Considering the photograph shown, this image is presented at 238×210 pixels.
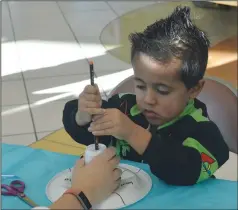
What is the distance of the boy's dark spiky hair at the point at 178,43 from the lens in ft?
2.12

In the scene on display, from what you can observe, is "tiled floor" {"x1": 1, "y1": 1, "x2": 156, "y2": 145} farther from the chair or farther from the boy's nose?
the boy's nose

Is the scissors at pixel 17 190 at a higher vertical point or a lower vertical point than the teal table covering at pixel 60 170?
higher

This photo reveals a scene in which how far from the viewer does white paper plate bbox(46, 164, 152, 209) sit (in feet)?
2.03

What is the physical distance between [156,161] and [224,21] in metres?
2.51

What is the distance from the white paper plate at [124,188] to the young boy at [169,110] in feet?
0.09

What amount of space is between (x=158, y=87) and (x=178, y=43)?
6 centimetres

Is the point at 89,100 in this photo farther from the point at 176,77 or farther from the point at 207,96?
the point at 207,96

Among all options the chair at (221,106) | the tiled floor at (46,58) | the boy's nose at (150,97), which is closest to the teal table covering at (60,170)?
the boy's nose at (150,97)

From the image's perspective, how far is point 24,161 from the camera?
29.8 inches

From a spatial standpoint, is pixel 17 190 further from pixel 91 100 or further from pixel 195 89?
pixel 195 89

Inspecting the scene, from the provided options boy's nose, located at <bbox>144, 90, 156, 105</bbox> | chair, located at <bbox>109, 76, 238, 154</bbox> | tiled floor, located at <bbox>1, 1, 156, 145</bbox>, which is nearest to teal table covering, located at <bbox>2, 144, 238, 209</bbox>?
boy's nose, located at <bbox>144, 90, 156, 105</bbox>

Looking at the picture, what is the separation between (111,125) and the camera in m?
0.62

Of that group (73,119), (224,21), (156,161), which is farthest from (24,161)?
(224,21)

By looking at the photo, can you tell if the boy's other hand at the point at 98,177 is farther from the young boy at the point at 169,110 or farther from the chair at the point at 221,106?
the chair at the point at 221,106
